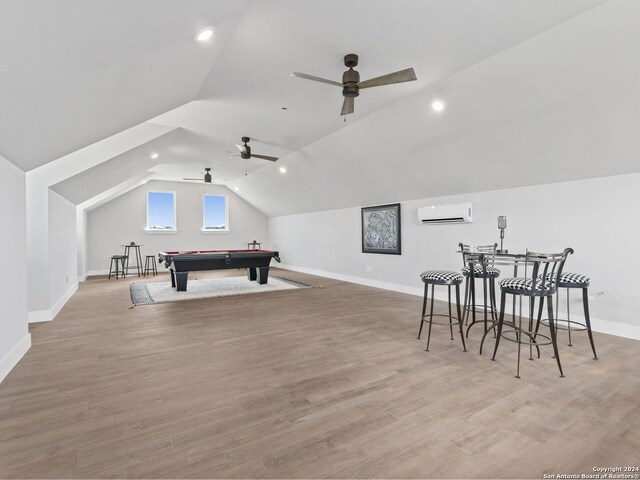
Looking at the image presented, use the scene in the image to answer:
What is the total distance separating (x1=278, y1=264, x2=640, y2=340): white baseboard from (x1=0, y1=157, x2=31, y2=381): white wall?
18.2 ft

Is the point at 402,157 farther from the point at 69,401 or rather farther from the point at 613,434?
the point at 69,401

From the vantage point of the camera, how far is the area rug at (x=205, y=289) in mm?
5996

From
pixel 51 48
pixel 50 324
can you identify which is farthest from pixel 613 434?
pixel 50 324

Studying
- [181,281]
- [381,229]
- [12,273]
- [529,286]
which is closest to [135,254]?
[181,281]

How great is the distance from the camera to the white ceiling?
210cm

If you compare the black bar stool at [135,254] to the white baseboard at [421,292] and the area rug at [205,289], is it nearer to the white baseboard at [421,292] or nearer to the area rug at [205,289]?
the area rug at [205,289]

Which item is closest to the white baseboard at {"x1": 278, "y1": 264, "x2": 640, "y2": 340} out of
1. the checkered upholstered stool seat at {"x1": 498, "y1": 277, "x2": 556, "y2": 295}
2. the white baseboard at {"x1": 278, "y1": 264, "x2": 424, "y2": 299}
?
the white baseboard at {"x1": 278, "y1": 264, "x2": 424, "y2": 299}

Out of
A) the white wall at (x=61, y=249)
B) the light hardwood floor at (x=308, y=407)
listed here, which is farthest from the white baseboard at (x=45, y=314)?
the light hardwood floor at (x=308, y=407)

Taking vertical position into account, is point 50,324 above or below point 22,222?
below

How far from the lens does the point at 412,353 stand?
3174mm

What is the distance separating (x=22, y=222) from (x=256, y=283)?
15.7ft

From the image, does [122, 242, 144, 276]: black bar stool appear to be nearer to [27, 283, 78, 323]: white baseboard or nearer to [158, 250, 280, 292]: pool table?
[158, 250, 280, 292]: pool table

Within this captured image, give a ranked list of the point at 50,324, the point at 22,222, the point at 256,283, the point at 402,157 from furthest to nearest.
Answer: the point at 256,283 → the point at 402,157 → the point at 50,324 → the point at 22,222

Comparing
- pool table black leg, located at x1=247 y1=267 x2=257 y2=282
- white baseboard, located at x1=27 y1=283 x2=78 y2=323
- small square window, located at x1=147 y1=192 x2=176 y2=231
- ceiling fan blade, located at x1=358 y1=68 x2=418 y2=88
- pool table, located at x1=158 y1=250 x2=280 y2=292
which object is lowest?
white baseboard, located at x1=27 y1=283 x2=78 y2=323
